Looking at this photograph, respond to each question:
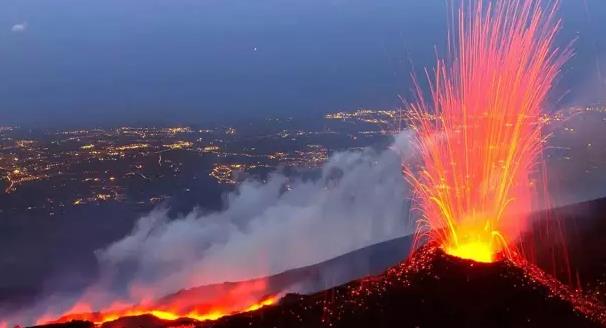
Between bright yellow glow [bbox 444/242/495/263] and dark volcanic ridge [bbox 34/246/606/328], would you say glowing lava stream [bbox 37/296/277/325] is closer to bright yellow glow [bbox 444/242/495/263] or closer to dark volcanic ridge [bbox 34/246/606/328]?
dark volcanic ridge [bbox 34/246/606/328]


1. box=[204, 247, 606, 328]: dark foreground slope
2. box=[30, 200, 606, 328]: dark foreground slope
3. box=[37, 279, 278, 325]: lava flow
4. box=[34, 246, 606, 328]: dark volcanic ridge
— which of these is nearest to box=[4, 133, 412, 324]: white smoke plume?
box=[37, 279, 278, 325]: lava flow

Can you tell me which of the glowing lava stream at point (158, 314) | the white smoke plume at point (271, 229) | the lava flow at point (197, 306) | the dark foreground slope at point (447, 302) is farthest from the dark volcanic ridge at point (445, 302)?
the white smoke plume at point (271, 229)

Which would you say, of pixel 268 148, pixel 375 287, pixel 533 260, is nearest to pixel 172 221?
pixel 268 148

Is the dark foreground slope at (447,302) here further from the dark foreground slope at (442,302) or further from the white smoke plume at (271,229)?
the white smoke plume at (271,229)

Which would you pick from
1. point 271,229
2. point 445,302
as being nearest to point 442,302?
point 445,302

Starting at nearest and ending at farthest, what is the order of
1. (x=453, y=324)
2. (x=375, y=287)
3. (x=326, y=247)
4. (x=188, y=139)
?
(x=453, y=324) < (x=375, y=287) < (x=326, y=247) < (x=188, y=139)

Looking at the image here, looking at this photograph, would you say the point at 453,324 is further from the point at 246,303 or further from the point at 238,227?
the point at 238,227
